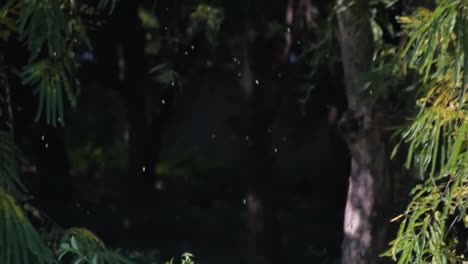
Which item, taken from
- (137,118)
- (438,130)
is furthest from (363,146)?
(137,118)

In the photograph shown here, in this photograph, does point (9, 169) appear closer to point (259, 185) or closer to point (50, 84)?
point (50, 84)

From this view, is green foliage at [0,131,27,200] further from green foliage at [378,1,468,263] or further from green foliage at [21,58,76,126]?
green foliage at [378,1,468,263]

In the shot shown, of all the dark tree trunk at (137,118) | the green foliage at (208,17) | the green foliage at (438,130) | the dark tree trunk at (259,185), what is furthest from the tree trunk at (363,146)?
the dark tree trunk at (137,118)

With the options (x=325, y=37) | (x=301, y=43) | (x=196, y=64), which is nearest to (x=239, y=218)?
(x=196, y=64)

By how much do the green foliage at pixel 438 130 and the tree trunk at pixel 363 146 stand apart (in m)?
0.68

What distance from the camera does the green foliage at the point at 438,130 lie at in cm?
370

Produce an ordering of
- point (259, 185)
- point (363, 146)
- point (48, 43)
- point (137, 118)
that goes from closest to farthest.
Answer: point (48, 43), point (363, 146), point (259, 185), point (137, 118)

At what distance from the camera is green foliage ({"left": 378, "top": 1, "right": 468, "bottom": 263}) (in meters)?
3.70

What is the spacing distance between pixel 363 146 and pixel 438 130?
110 cm

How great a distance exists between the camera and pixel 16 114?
5.53 m

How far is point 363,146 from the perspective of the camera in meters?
5.02

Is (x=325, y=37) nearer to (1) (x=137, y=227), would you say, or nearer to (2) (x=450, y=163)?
(2) (x=450, y=163)

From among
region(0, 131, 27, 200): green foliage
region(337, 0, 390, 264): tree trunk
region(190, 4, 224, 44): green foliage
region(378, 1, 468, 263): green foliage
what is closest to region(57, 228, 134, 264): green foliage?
region(0, 131, 27, 200): green foliage

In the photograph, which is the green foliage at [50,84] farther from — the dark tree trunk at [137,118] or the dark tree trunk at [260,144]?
the dark tree trunk at [260,144]
